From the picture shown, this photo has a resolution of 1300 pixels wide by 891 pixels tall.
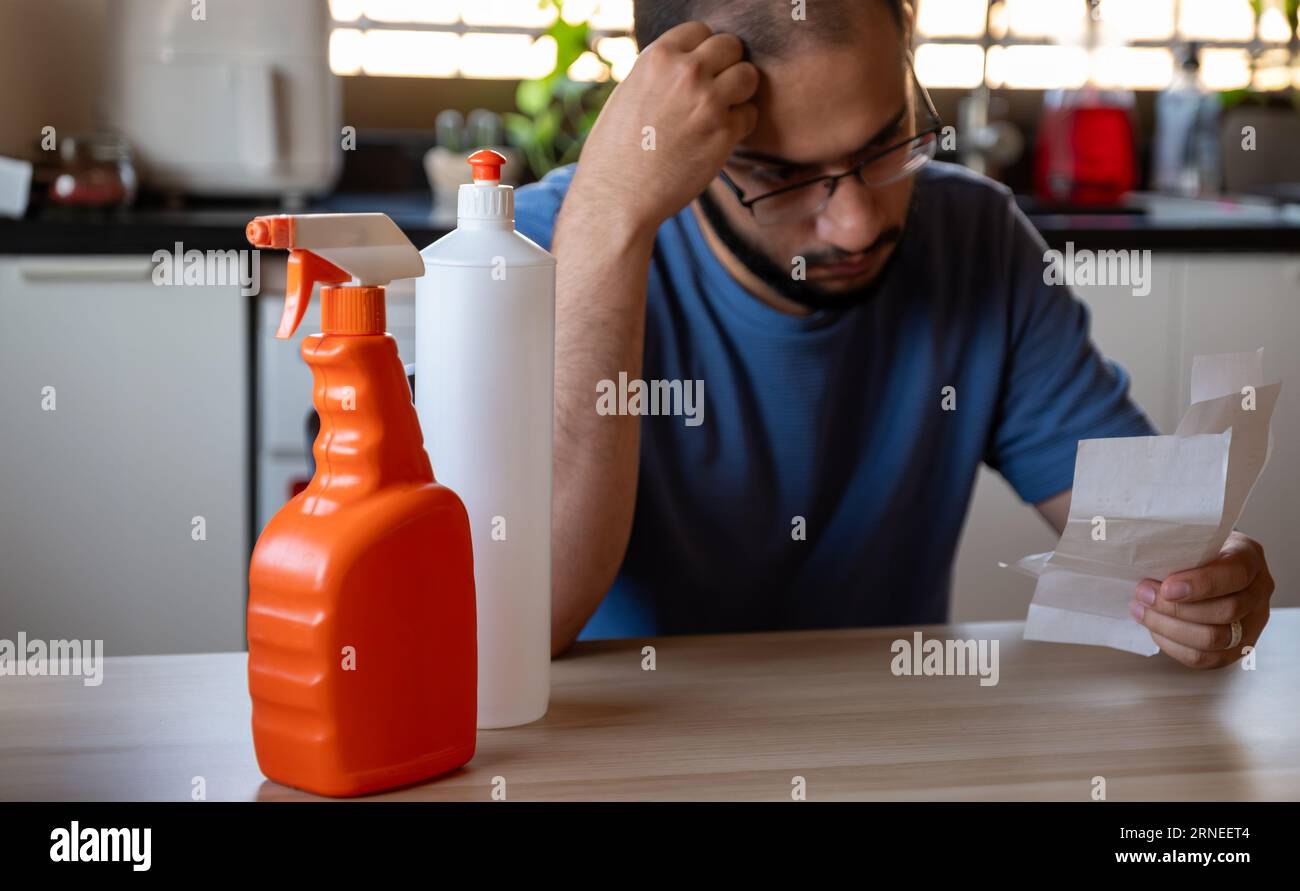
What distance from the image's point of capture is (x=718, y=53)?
99 cm

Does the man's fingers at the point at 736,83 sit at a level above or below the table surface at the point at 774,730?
above

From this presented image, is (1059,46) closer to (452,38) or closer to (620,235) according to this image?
(452,38)

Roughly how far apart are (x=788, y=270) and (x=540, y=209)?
25cm

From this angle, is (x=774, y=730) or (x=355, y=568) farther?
(x=774, y=730)

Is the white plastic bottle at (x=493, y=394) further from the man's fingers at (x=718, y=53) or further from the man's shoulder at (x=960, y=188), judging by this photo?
the man's shoulder at (x=960, y=188)

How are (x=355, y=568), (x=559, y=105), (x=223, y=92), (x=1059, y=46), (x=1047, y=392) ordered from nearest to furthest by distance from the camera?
(x=355, y=568) → (x=1047, y=392) → (x=223, y=92) → (x=559, y=105) → (x=1059, y=46)

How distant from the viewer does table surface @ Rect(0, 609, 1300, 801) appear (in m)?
0.65

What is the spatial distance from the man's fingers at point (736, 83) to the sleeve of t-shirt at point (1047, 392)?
1.36 ft

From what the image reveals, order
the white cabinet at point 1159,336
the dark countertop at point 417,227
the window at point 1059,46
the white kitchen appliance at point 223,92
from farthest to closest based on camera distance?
the window at point 1059,46 → the white kitchen appliance at point 223,92 → the white cabinet at point 1159,336 → the dark countertop at point 417,227

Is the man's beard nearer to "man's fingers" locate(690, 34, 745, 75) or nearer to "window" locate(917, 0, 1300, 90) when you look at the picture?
"man's fingers" locate(690, 34, 745, 75)

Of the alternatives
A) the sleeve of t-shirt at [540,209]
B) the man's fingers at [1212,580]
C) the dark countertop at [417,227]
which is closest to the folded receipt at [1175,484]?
the man's fingers at [1212,580]

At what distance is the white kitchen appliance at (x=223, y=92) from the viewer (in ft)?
7.56

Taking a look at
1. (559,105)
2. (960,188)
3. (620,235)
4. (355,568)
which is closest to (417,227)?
(559,105)
